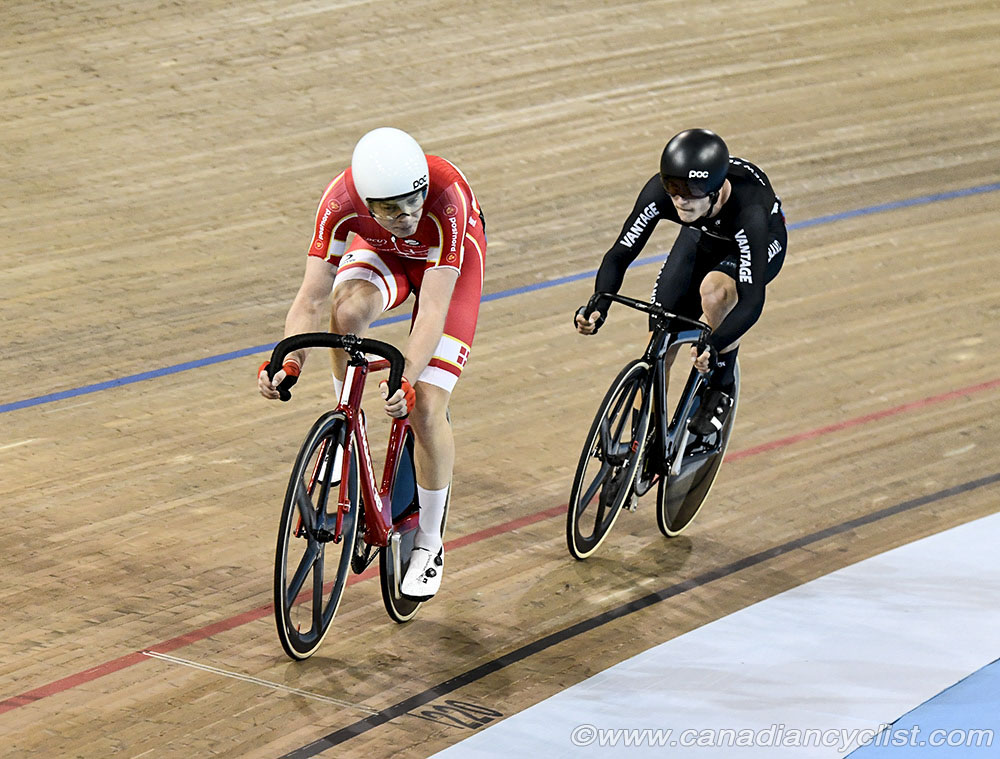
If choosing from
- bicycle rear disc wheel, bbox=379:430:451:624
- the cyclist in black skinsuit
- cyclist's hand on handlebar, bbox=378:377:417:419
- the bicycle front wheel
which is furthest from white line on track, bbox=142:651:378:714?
the cyclist in black skinsuit

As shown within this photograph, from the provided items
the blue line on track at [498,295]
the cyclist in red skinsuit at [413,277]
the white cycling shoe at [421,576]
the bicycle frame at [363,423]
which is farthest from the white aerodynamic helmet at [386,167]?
the blue line on track at [498,295]

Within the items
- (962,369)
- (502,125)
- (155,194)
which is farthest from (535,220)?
(962,369)

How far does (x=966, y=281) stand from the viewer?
6.04 m

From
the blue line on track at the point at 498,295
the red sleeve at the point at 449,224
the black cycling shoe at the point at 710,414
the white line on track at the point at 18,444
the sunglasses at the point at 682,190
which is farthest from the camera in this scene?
the blue line on track at the point at 498,295

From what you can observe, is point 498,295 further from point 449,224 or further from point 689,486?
point 449,224

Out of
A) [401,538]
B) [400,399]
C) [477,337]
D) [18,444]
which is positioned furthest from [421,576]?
[477,337]

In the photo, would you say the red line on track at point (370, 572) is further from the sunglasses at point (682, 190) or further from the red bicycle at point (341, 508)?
the sunglasses at point (682, 190)

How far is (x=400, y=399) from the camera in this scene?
2.92 meters

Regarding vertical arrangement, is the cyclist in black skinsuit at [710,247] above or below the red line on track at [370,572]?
above

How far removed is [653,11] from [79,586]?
6715mm

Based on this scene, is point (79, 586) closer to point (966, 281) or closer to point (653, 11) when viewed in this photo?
point (966, 281)

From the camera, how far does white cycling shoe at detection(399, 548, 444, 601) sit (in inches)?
133

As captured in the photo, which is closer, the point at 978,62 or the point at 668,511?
the point at 668,511

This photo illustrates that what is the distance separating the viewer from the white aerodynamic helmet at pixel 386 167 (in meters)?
2.93
